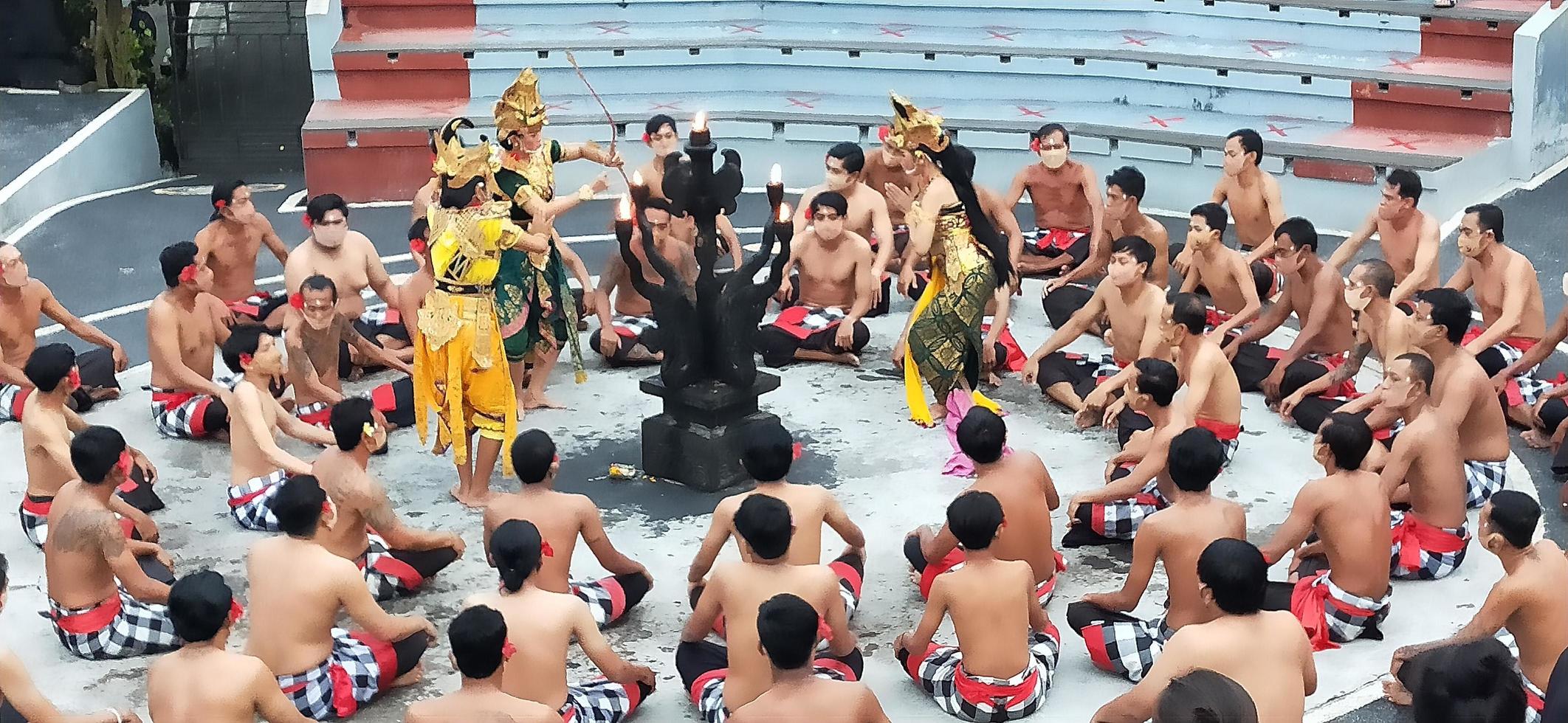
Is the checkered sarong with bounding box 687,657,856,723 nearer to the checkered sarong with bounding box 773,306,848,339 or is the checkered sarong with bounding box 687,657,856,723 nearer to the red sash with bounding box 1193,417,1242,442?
the red sash with bounding box 1193,417,1242,442

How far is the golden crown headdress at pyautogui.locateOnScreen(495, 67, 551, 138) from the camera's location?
8.24 meters

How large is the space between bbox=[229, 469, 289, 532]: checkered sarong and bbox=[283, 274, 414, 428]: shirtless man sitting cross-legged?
2.99 feet

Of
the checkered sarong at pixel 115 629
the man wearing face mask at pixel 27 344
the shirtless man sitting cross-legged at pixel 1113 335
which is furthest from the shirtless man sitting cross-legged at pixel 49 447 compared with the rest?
the shirtless man sitting cross-legged at pixel 1113 335

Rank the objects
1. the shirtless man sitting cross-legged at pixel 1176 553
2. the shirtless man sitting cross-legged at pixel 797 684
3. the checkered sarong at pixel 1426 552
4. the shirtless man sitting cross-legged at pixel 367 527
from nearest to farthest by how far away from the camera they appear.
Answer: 1. the shirtless man sitting cross-legged at pixel 797 684
2. the shirtless man sitting cross-legged at pixel 1176 553
3. the shirtless man sitting cross-legged at pixel 367 527
4. the checkered sarong at pixel 1426 552

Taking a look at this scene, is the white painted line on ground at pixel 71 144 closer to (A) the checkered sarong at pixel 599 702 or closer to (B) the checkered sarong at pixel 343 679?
(B) the checkered sarong at pixel 343 679

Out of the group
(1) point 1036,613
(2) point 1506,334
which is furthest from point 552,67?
(1) point 1036,613

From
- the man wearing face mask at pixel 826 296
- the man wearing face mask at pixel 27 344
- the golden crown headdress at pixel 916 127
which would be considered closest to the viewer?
the golden crown headdress at pixel 916 127

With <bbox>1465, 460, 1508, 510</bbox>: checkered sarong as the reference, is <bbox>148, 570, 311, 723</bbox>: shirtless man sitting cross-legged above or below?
above

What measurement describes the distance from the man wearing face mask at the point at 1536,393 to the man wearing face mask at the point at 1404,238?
710 mm

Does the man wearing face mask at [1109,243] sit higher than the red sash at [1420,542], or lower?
higher

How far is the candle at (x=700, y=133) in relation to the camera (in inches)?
301

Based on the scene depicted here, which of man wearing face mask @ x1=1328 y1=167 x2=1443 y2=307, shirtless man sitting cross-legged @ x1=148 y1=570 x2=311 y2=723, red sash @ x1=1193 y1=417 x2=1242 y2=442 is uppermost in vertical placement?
man wearing face mask @ x1=1328 y1=167 x2=1443 y2=307

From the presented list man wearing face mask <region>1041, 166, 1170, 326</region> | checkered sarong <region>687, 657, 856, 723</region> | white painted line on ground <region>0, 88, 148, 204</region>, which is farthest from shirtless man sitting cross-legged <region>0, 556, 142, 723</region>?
white painted line on ground <region>0, 88, 148, 204</region>

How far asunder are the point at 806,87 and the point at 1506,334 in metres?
6.81
